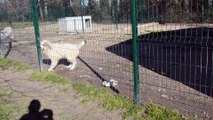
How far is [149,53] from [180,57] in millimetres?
1637

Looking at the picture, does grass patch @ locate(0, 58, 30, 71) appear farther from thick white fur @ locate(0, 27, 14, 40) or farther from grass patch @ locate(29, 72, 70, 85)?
thick white fur @ locate(0, 27, 14, 40)

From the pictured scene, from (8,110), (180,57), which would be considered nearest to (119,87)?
(8,110)

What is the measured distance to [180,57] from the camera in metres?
8.38

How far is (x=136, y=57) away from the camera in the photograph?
4.80 meters

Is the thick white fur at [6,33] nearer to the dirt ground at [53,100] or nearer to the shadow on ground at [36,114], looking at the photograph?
the dirt ground at [53,100]

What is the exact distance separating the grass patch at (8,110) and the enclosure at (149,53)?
1844mm

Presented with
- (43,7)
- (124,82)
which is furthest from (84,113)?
(43,7)

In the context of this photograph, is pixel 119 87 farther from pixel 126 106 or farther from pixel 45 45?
pixel 45 45

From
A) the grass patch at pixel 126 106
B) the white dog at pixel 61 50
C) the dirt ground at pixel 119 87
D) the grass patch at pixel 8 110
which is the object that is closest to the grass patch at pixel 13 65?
the dirt ground at pixel 119 87

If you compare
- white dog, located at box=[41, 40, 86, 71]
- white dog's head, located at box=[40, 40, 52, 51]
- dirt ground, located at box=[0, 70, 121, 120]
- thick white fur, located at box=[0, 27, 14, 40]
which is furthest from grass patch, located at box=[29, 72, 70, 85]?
thick white fur, located at box=[0, 27, 14, 40]

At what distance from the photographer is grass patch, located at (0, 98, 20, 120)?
5.08m

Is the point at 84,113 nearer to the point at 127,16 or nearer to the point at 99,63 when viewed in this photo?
the point at 127,16

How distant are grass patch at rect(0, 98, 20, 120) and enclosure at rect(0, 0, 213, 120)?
1844 millimetres

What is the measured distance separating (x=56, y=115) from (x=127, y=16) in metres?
2.18
